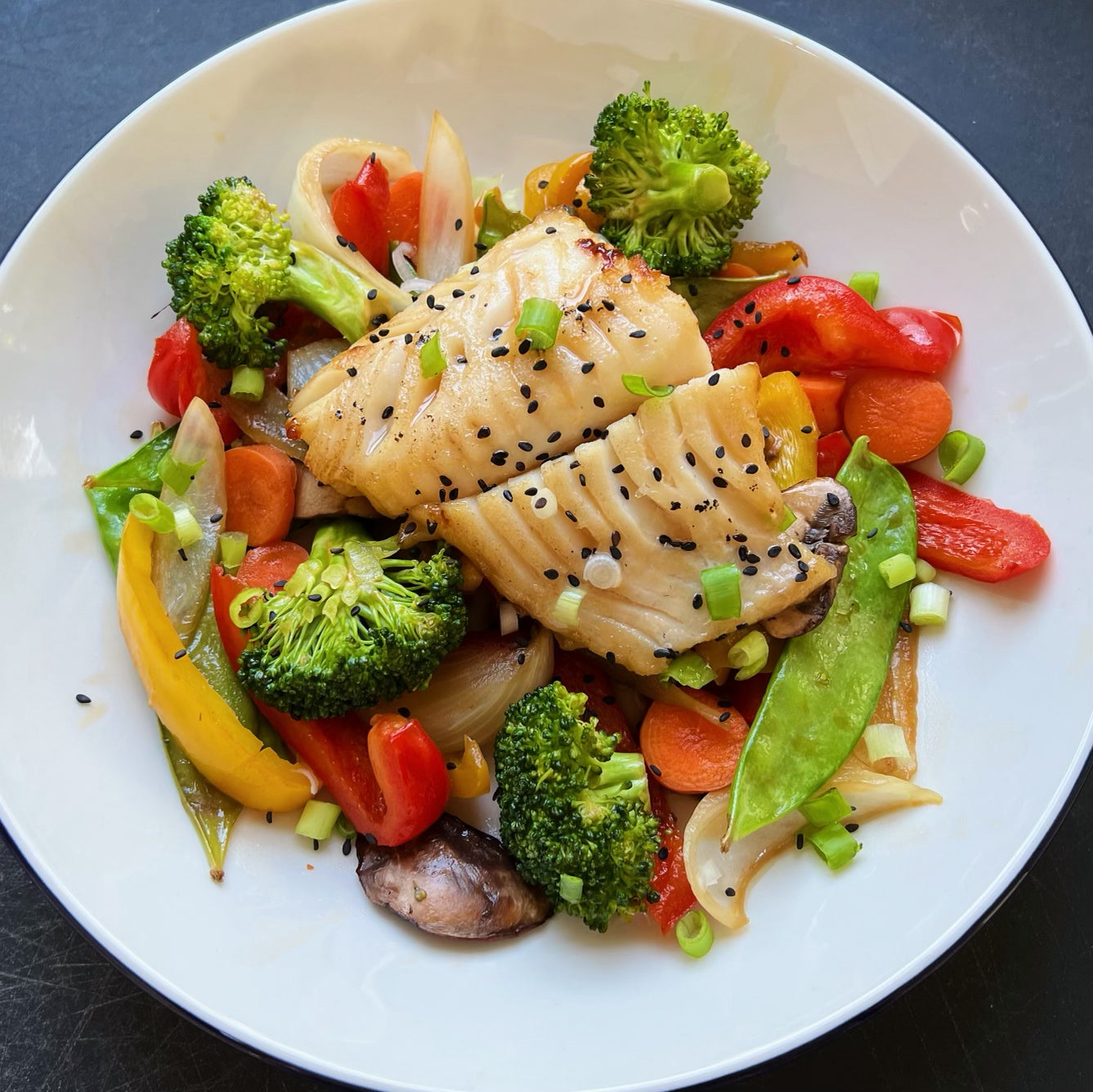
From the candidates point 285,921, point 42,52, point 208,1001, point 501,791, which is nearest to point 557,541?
point 501,791

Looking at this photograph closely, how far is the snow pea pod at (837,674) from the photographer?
3039 millimetres

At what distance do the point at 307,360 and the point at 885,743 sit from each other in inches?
95.3

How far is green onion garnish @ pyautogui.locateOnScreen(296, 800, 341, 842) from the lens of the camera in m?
3.13

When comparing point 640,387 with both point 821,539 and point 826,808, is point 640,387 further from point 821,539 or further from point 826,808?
point 826,808

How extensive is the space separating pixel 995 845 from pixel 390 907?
1880 millimetres

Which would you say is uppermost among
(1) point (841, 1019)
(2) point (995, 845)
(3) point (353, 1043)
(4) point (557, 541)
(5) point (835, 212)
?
(5) point (835, 212)

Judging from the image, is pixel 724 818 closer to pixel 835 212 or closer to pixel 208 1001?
pixel 208 1001

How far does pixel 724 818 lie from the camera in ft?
10.2

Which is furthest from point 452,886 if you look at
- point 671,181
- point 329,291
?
point 671,181

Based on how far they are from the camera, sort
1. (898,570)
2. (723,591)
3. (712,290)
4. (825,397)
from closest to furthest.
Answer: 1. (723,591)
2. (898,570)
3. (825,397)
4. (712,290)

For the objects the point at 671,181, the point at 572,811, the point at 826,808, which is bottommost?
the point at 572,811

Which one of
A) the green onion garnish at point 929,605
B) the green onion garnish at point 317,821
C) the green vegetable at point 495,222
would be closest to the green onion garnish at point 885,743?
the green onion garnish at point 929,605

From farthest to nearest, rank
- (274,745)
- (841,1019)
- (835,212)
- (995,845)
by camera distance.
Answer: (835,212) < (274,745) < (995,845) < (841,1019)

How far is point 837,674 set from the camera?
3.17 metres
